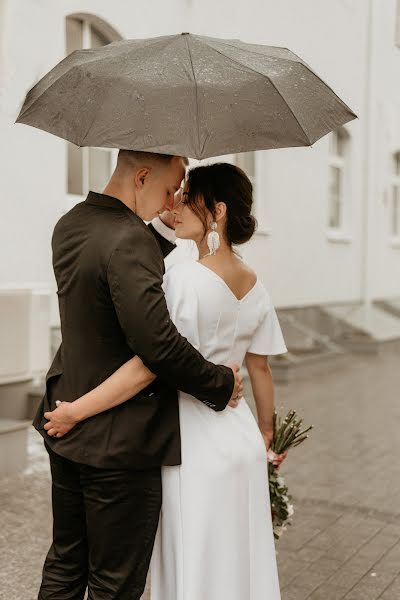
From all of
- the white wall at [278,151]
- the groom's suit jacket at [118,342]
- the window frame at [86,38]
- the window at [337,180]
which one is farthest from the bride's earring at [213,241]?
the window at [337,180]

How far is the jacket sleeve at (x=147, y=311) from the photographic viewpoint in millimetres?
2373

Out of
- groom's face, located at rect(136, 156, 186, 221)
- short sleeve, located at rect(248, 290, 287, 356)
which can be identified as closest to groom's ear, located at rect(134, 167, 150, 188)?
groom's face, located at rect(136, 156, 186, 221)

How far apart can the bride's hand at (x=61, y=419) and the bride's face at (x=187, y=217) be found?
608 millimetres

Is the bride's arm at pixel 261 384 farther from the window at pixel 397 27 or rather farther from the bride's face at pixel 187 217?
the window at pixel 397 27

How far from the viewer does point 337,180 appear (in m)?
16.5

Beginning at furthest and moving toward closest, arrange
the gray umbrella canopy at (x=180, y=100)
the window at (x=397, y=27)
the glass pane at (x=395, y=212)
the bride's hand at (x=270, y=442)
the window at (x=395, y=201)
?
the glass pane at (x=395, y=212), the window at (x=395, y=201), the window at (x=397, y=27), the bride's hand at (x=270, y=442), the gray umbrella canopy at (x=180, y=100)

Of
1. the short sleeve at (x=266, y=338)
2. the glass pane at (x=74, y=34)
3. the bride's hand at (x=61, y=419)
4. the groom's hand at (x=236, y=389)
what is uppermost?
the glass pane at (x=74, y=34)

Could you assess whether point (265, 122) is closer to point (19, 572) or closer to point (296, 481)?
point (19, 572)

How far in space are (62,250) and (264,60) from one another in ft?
2.70

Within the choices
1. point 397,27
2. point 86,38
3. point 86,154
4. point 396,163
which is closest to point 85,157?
point 86,154

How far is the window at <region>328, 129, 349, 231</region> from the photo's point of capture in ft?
53.0

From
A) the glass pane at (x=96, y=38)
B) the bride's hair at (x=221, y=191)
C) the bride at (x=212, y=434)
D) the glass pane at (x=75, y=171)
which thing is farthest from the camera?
the glass pane at (x=96, y=38)

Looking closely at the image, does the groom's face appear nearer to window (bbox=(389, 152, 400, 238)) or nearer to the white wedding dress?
the white wedding dress

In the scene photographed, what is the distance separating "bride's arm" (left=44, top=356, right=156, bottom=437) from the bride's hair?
0.50m
